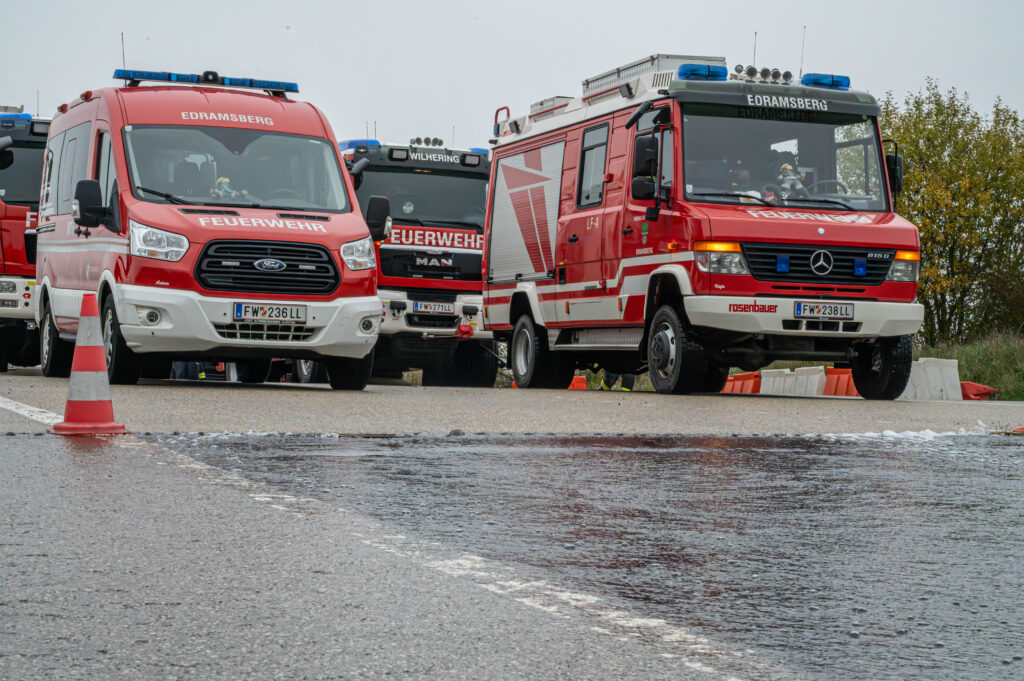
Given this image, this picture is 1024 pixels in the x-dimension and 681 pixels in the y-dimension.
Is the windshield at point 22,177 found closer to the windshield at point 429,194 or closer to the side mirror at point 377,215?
the windshield at point 429,194

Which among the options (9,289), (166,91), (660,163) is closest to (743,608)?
(660,163)

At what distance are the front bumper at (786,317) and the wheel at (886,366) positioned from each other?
1.07 feet

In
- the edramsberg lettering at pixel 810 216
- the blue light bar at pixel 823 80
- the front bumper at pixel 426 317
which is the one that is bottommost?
the front bumper at pixel 426 317

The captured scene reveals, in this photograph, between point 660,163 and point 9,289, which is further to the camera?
point 9,289

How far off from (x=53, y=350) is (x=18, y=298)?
3.96m

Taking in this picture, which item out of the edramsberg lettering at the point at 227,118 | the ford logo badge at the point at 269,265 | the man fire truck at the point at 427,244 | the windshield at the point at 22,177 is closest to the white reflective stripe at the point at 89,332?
the ford logo badge at the point at 269,265

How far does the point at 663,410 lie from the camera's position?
1166 cm

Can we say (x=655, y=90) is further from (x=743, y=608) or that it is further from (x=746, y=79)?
(x=743, y=608)

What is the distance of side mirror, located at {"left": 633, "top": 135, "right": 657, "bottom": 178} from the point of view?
14439mm

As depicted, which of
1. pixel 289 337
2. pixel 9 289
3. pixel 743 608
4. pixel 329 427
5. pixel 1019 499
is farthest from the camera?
pixel 9 289

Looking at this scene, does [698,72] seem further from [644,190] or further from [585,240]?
[585,240]

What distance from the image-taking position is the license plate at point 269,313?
1300 cm

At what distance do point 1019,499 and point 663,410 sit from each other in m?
5.29

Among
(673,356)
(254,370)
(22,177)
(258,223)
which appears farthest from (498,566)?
(254,370)
